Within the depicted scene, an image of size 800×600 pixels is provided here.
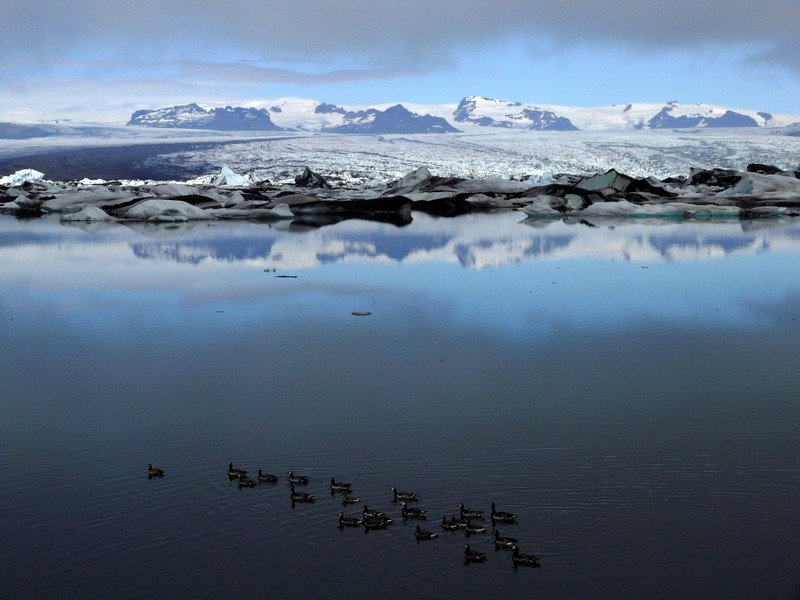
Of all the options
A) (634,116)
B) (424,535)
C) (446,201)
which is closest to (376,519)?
(424,535)

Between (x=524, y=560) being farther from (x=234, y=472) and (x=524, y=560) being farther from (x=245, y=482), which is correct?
(x=234, y=472)

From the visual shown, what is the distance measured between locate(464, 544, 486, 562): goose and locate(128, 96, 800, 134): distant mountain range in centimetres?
12564

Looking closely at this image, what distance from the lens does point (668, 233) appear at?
808 inches

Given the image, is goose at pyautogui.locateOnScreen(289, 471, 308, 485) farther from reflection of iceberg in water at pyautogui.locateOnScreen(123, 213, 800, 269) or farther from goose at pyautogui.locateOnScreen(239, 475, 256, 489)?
reflection of iceberg in water at pyautogui.locateOnScreen(123, 213, 800, 269)

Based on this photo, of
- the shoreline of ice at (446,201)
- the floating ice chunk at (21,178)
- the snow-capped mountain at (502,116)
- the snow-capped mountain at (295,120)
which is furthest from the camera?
the snow-capped mountain at (502,116)

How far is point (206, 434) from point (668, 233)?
15.7m

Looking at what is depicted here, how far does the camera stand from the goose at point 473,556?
4527mm

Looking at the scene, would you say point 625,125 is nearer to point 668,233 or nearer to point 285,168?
point 285,168

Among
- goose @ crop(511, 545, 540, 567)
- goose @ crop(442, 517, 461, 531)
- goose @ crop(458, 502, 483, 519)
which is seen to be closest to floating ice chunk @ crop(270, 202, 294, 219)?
goose @ crop(458, 502, 483, 519)

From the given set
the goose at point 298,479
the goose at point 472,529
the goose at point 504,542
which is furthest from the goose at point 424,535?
the goose at point 298,479

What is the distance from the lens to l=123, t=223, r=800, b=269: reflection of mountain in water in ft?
53.3

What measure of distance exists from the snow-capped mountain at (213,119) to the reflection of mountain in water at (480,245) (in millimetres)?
124094

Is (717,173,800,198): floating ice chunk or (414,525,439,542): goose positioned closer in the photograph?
(414,525,439,542): goose

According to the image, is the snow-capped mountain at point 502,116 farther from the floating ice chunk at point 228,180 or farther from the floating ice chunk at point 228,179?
the floating ice chunk at point 228,179
